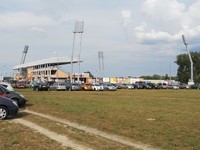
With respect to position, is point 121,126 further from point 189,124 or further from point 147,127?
point 189,124

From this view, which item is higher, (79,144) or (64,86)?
(64,86)

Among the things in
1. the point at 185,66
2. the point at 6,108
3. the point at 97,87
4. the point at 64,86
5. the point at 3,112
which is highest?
the point at 185,66

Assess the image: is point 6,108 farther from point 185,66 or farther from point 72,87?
point 185,66

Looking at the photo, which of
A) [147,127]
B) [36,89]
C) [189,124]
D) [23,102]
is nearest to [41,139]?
[147,127]

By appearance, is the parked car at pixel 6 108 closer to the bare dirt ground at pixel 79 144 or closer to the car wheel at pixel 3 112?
the car wheel at pixel 3 112

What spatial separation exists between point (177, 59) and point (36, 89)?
101669 mm

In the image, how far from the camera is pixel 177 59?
159500mm

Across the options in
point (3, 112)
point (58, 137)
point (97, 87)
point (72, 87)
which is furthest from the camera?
point (97, 87)

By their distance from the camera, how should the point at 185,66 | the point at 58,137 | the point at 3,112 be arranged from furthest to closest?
the point at 185,66 → the point at 3,112 → the point at 58,137

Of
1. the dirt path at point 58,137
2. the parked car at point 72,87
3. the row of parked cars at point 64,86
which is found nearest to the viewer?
the dirt path at point 58,137

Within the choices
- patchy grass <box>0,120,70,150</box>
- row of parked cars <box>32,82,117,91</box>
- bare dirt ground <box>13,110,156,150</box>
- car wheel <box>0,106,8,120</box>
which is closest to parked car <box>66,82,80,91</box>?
row of parked cars <box>32,82,117,91</box>

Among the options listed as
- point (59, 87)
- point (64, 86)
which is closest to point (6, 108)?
point (59, 87)

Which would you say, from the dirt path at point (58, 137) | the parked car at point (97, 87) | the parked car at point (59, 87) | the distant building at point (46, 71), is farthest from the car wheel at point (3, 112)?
the distant building at point (46, 71)

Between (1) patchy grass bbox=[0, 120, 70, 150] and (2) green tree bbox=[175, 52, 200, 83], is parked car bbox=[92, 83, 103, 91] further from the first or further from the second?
(2) green tree bbox=[175, 52, 200, 83]
